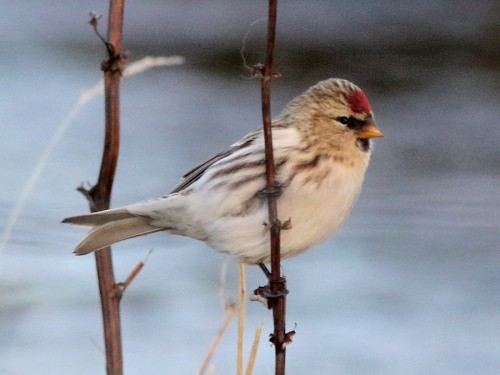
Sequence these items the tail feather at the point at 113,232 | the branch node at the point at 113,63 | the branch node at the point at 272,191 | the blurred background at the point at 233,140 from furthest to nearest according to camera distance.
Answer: the blurred background at the point at 233,140 → the tail feather at the point at 113,232 → the branch node at the point at 272,191 → the branch node at the point at 113,63

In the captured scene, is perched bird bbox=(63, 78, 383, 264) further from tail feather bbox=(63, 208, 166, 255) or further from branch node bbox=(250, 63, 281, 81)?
branch node bbox=(250, 63, 281, 81)

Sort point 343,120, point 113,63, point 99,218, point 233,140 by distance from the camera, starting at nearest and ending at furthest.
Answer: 1. point 113,63
2. point 99,218
3. point 343,120
4. point 233,140

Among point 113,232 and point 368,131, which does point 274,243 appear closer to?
point 113,232

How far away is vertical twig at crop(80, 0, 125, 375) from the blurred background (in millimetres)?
913

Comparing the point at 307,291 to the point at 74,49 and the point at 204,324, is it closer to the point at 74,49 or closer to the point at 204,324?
the point at 204,324

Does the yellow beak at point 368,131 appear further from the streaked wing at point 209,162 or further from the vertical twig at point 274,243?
the vertical twig at point 274,243

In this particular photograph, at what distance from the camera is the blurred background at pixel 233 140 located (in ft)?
16.5

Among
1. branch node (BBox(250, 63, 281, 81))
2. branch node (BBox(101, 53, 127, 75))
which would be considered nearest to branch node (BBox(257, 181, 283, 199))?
branch node (BBox(250, 63, 281, 81))

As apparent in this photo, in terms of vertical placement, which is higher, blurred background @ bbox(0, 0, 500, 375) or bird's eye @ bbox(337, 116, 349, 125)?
blurred background @ bbox(0, 0, 500, 375)

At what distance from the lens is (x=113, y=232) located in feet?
9.25

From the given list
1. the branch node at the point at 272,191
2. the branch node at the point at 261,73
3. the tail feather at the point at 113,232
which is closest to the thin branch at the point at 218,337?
the tail feather at the point at 113,232

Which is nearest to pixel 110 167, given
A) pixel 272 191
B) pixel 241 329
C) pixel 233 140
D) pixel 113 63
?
pixel 113 63

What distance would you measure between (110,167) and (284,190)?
752 mm

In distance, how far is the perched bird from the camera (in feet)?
9.26
